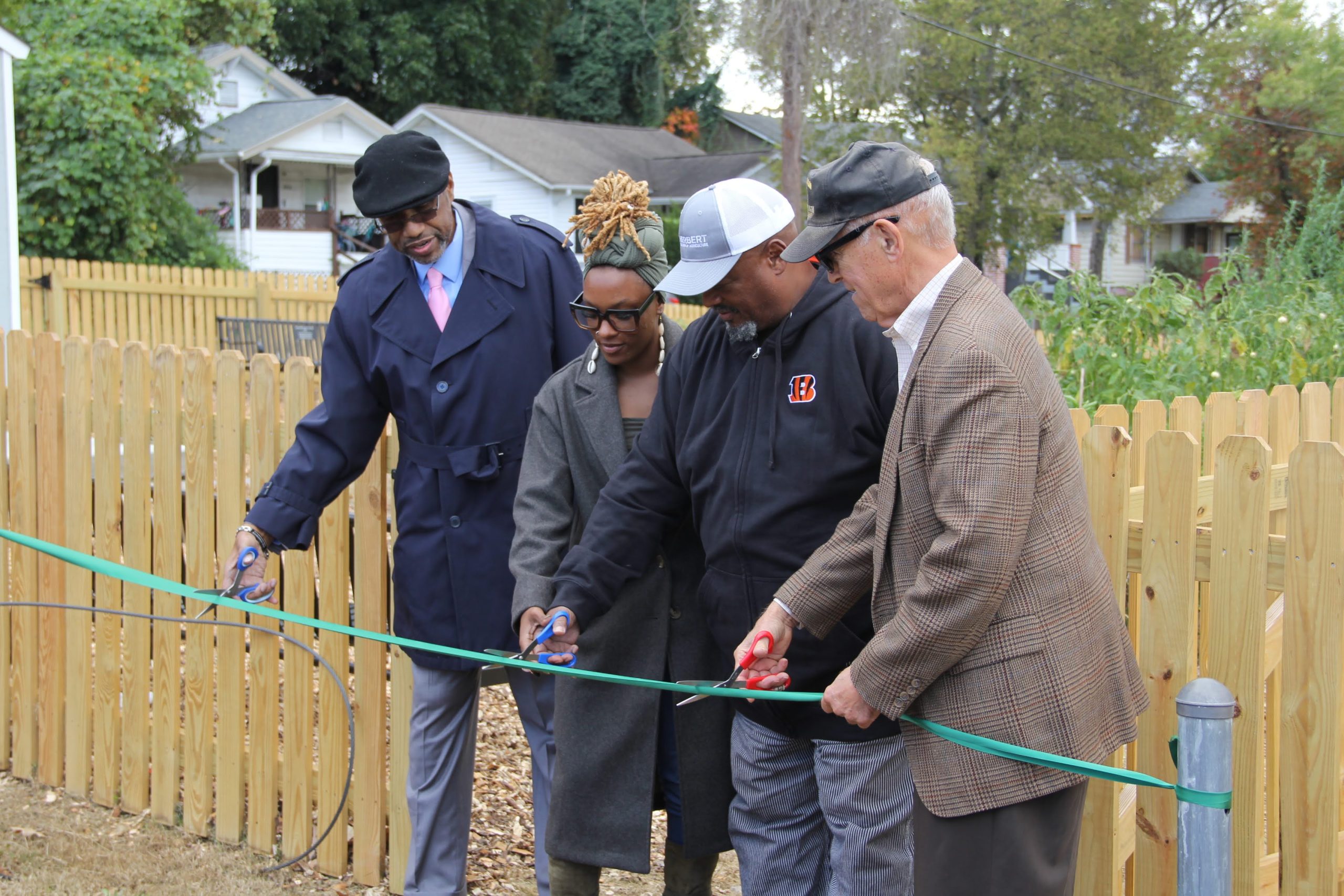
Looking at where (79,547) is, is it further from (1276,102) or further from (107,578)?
(1276,102)

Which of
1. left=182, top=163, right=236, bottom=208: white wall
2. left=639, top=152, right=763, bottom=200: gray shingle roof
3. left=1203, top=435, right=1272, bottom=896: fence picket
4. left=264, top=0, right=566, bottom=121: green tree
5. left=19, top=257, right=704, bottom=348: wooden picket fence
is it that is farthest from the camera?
left=264, top=0, right=566, bottom=121: green tree

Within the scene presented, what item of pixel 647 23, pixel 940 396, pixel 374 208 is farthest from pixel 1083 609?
pixel 647 23

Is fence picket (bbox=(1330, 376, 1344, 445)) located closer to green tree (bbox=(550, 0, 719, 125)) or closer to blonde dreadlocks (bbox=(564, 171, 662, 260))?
blonde dreadlocks (bbox=(564, 171, 662, 260))

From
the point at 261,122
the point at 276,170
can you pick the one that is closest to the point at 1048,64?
the point at 261,122

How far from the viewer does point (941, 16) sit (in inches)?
1075

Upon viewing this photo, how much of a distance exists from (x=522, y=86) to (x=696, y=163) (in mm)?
10520

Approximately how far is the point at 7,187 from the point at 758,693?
832 centimetres

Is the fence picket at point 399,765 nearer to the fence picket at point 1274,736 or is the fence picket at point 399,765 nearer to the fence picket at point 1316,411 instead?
the fence picket at point 1274,736

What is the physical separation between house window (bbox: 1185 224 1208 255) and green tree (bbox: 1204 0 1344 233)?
1252 centimetres

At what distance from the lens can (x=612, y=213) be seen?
2.88 meters

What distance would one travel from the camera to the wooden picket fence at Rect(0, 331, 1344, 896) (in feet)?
8.01

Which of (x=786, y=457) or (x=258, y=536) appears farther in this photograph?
(x=258, y=536)

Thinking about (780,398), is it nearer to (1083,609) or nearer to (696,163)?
(1083,609)

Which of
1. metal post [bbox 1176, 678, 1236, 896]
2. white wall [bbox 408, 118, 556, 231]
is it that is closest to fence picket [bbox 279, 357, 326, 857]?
metal post [bbox 1176, 678, 1236, 896]
